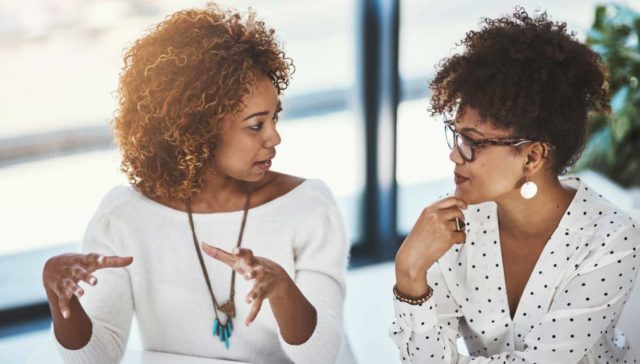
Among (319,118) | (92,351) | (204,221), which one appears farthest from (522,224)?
(319,118)

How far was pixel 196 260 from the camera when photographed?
2.12 meters

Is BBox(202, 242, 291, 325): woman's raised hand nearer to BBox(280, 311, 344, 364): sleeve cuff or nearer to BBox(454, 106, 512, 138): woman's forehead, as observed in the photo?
BBox(280, 311, 344, 364): sleeve cuff

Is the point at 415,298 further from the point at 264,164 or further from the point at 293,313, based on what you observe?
the point at 264,164

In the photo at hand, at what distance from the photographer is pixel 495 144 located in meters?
1.87

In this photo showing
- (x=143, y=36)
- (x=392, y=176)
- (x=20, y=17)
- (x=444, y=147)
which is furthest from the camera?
(x=444, y=147)

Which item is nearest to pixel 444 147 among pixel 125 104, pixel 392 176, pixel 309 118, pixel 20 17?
pixel 392 176

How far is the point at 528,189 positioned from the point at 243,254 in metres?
0.69

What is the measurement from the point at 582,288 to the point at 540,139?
36 cm

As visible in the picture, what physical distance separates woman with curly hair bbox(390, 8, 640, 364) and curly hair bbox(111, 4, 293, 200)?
454 mm

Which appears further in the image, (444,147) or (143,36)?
(444,147)

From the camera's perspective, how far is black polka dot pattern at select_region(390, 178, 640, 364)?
6.18ft

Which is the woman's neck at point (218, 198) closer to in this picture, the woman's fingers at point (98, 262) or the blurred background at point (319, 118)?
the woman's fingers at point (98, 262)

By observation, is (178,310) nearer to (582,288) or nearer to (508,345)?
(508,345)

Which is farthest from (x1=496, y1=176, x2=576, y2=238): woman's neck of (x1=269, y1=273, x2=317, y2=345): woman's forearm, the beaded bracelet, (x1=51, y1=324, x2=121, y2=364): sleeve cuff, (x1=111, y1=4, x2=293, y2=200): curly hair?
(x1=51, y1=324, x2=121, y2=364): sleeve cuff
